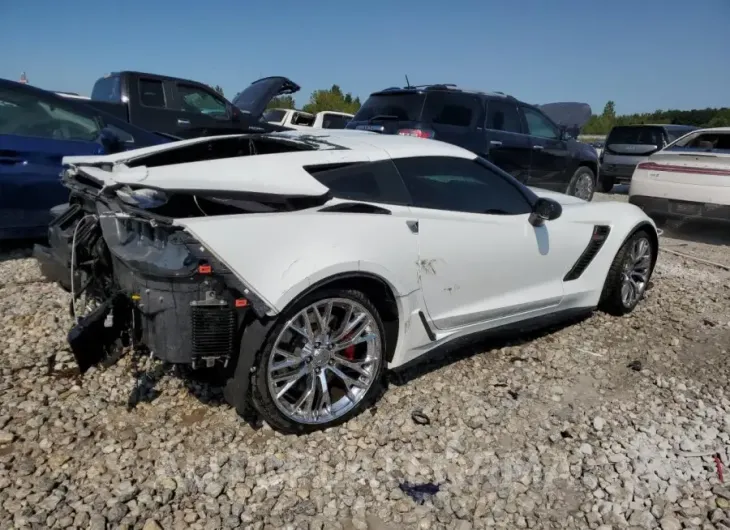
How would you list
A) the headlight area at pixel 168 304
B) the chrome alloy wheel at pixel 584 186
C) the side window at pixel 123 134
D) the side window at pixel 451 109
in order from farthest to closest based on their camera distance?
the chrome alloy wheel at pixel 584 186 < the side window at pixel 451 109 < the side window at pixel 123 134 < the headlight area at pixel 168 304

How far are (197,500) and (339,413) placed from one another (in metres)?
0.83

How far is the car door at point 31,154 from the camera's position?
4871 millimetres

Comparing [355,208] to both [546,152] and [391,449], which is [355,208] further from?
[546,152]

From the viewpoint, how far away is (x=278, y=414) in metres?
2.76

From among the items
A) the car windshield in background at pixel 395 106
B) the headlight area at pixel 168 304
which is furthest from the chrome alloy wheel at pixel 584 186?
the headlight area at pixel 168 304

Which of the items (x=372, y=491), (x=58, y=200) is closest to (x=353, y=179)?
(x=372, y=491)

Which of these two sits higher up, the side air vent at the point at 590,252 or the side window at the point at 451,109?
the side window at the point at 451,109

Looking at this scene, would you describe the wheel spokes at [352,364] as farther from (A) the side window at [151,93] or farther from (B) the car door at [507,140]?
(A) the side window at [151,93]

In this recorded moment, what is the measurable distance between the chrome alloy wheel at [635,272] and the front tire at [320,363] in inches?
99.2

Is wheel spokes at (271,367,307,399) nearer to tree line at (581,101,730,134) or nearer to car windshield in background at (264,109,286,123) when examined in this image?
car windshield in background at (264,109,286,123)

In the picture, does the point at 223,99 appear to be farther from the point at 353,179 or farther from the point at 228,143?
the point at 353,179

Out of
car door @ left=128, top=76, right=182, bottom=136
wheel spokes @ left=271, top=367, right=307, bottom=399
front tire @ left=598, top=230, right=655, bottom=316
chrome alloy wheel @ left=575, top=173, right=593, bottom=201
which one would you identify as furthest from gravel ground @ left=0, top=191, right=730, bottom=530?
chrome alloy wheel @ left=575, top=173, right=593, bottom=201

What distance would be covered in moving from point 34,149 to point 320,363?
3.65 metres

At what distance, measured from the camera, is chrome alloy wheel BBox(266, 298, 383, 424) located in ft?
9.05
